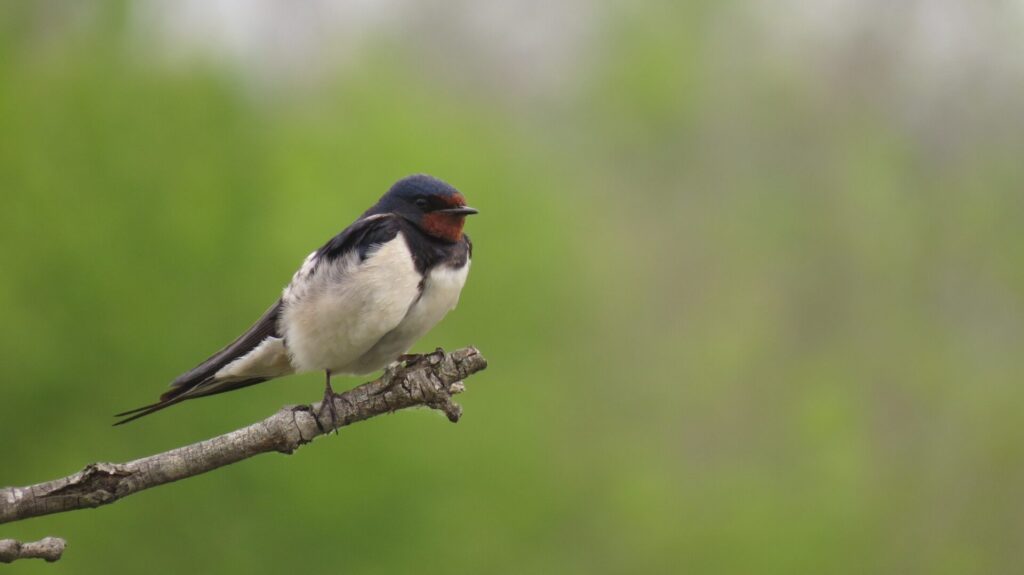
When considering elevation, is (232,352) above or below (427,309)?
below

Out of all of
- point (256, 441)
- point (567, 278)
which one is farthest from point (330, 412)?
point (567, 278)

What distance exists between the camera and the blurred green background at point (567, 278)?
13305mm

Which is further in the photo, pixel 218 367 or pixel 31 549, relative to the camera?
pixel 218 367

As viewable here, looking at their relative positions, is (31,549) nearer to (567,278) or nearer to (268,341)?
(268,341)

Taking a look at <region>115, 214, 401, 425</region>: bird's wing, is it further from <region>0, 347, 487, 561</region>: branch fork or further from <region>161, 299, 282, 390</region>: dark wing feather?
<region>0, 347, 487, 561</region>: branch fork

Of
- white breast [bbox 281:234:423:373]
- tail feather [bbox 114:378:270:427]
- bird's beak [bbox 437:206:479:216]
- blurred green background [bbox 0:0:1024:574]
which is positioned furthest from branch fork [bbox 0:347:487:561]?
blurred green background [bbox 0:0:1024:574]

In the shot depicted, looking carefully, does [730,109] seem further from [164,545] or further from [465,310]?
[164,545]

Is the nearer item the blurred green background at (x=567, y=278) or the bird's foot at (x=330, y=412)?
the bird's foot at (x=330, y=412)

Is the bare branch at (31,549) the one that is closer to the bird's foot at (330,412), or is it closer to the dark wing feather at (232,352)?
the bird's foot at (330,412)

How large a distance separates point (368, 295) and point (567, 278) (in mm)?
13603

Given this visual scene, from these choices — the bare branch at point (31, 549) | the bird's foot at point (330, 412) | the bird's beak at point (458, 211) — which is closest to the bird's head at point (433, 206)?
the bird's beak at point (458, 211)

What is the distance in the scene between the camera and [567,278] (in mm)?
18562

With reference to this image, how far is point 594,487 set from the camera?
68.5 ft

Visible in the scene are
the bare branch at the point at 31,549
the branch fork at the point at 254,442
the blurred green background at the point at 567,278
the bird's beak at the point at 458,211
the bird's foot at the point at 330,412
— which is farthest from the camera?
the blurred green background at the point at 567,278
